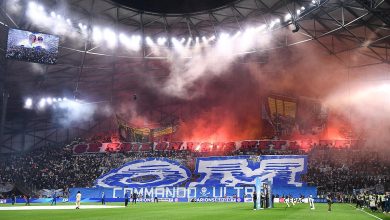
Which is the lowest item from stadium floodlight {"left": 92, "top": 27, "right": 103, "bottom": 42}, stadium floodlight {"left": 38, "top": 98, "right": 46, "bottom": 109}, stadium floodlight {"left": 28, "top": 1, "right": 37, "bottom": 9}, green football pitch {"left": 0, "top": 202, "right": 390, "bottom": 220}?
green football pitch {"left": 0, "top": 202, "right": 390, "bottom": 220}

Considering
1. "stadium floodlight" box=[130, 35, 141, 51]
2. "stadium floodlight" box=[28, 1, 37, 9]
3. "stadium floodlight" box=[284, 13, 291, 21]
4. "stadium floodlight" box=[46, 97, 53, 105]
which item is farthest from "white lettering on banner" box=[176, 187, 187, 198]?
"stadium floodlight" box=[28, 1, 37, 9]

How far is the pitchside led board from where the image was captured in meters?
41.9

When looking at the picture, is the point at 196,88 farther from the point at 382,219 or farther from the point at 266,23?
the point at 382,219

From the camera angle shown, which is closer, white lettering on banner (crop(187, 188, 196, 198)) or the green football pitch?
the green football pitch

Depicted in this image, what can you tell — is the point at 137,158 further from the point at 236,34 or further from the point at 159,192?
the point at 236,34

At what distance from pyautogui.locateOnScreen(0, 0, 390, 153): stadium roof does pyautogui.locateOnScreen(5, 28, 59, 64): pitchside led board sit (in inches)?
116

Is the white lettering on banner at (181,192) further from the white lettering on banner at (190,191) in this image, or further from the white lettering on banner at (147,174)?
the white lettering on banner at (147,174)

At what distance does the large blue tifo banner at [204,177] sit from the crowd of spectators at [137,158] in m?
1.82

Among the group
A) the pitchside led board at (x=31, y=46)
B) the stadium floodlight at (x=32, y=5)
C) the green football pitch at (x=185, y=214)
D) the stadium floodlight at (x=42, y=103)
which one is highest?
the stadium floodlight at (x=32, y=5)

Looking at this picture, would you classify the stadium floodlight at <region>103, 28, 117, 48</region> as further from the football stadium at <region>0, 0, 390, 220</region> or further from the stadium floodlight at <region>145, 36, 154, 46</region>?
the stadium floodlight at <region>145, 36, 154, 46</region>

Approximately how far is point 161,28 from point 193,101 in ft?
47.7

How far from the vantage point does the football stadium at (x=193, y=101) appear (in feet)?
158

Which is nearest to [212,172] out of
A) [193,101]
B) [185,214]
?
[193,101]

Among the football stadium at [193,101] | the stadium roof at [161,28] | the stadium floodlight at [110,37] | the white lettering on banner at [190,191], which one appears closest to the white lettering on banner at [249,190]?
the football stadium at [193,101]
